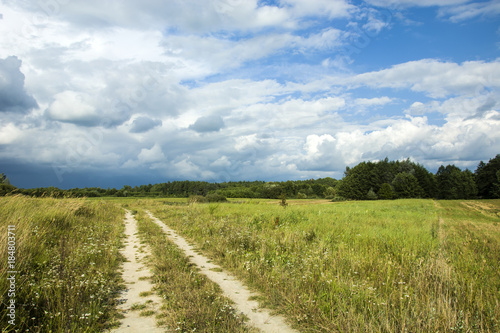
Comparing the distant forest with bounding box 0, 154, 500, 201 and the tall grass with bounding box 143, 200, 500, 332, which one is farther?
the distant forest with bounding box 0, 154, 500, 201

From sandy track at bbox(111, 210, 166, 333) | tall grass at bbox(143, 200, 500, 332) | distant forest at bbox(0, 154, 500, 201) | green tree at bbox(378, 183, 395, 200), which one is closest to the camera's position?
tall grass at bbox(143, 200, 500, 332)

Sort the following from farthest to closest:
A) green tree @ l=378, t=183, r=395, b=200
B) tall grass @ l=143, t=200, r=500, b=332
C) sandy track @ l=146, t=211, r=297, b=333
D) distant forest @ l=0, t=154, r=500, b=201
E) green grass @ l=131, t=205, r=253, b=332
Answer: distant forest @ l=0, t=154, r=500, b=201, green tree @ l=378, t=183, r=395, b=200, sandy track @ l=146, t=211, r=297, b=333, green grass @ l=131, t=205, r=253, b=332, tall grass @ l=143, t=200, r=500, b=332

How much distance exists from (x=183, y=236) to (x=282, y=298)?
9.73 meters

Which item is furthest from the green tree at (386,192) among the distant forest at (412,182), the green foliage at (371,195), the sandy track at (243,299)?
the sandy track at (243,299)

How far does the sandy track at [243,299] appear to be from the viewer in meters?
4.54

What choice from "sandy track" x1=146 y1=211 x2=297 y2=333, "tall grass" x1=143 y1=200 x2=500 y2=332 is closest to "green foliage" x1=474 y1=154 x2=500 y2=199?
"tall grass" x1=143 y1=200 x2=500 y2=332

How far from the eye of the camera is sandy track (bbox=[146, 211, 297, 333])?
179 inches

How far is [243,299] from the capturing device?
5699 mm

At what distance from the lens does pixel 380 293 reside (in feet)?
17.8

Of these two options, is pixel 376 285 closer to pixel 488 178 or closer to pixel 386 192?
pixel 386 192

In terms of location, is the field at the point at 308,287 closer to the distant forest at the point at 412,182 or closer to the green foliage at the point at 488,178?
the distant forest at the point at 412,182

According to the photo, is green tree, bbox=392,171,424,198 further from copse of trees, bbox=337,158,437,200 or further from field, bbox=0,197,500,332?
field, bbox=0,197,500,332

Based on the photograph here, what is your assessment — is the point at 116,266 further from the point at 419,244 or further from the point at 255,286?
the point at 419,244

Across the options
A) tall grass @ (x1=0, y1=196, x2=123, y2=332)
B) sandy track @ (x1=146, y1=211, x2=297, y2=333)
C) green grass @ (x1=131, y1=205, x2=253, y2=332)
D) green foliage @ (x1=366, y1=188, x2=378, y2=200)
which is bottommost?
green foliage @ (x1=366, y1=188, x2=378, y2=200)
